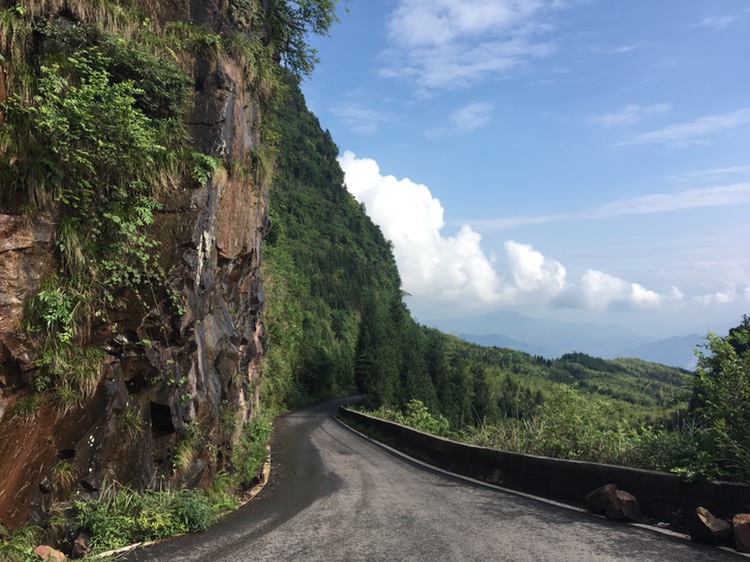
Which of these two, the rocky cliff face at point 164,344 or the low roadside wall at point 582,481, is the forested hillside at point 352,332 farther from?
the rocky cliff face at point 164,344

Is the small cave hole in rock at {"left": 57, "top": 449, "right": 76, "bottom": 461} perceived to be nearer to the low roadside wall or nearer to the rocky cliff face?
the rocky cliff face

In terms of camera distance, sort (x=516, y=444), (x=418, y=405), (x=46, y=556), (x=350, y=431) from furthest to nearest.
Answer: (x=418, y=405) → (x=350, y=431) → (x=516, y=444) → (x=46, y=556)

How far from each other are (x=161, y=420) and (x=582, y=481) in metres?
7.43

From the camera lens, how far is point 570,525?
695 cm

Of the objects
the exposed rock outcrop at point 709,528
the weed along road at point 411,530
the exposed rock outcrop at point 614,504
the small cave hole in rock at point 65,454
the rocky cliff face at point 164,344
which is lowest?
the weed along road at point 411,530

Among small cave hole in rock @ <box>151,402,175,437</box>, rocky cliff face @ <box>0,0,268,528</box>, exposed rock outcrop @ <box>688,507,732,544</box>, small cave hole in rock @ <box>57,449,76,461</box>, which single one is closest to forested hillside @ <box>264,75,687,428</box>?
exposed rock outcrop @ <box>688,507,732,544</box>

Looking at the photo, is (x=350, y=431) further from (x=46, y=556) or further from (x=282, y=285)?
(x=46, y=556)

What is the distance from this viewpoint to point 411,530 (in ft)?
23.6

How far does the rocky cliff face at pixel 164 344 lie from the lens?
19.4 ft

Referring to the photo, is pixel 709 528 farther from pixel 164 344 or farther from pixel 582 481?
pixel 164 344

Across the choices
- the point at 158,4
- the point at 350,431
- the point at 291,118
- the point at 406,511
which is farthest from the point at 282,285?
the point at 291,118

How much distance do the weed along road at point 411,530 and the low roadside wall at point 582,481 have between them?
1.64ft

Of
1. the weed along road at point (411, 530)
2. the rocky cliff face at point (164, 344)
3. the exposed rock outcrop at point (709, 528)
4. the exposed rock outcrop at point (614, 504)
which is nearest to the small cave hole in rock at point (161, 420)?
the rocky cliff face at point (164, 344)

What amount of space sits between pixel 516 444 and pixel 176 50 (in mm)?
12152
